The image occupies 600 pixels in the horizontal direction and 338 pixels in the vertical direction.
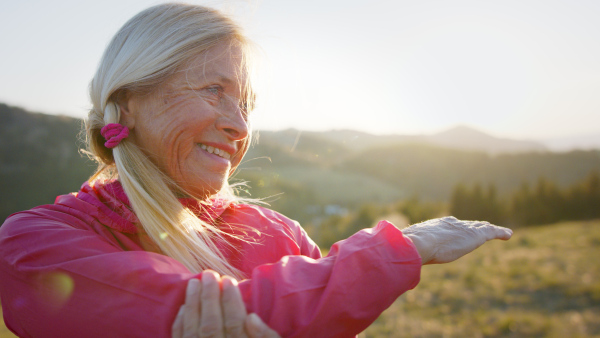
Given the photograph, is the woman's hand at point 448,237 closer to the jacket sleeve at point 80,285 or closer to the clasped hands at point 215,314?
the clasped hands at point 215,314

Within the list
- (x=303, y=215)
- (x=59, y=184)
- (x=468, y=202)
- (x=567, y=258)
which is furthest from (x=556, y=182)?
(x=59, y=184)

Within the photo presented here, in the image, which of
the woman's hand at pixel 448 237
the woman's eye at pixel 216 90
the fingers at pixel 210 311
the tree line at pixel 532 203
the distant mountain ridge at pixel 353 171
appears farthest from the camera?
the tree line at pixel 532 203

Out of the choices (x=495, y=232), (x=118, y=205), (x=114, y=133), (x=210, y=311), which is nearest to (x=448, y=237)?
(x=495, y=232)

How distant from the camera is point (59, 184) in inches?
938

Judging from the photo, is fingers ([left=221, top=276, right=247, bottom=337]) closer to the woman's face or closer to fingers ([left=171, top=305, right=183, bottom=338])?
fingers ([left=171, top=305, right=183, bottom=338])

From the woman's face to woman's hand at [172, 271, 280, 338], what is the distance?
743 mm

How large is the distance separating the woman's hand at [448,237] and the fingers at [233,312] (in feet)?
2.10

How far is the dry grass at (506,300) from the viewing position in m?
7.62

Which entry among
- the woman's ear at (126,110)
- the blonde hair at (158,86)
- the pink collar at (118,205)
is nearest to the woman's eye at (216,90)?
the blonde hair at (158,86)

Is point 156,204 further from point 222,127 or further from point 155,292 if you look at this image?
point 155,292

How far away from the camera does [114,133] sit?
5.30 ft

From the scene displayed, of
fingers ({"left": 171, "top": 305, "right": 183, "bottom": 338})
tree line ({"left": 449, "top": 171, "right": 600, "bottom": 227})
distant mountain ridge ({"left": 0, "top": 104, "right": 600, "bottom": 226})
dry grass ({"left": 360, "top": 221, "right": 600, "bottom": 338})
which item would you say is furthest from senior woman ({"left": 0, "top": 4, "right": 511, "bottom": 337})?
tree line ({"left": 449, "top": 171, "right": 600, "bottom": 227})

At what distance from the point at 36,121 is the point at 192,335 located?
26616 mm

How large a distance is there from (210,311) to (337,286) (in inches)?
14.3
